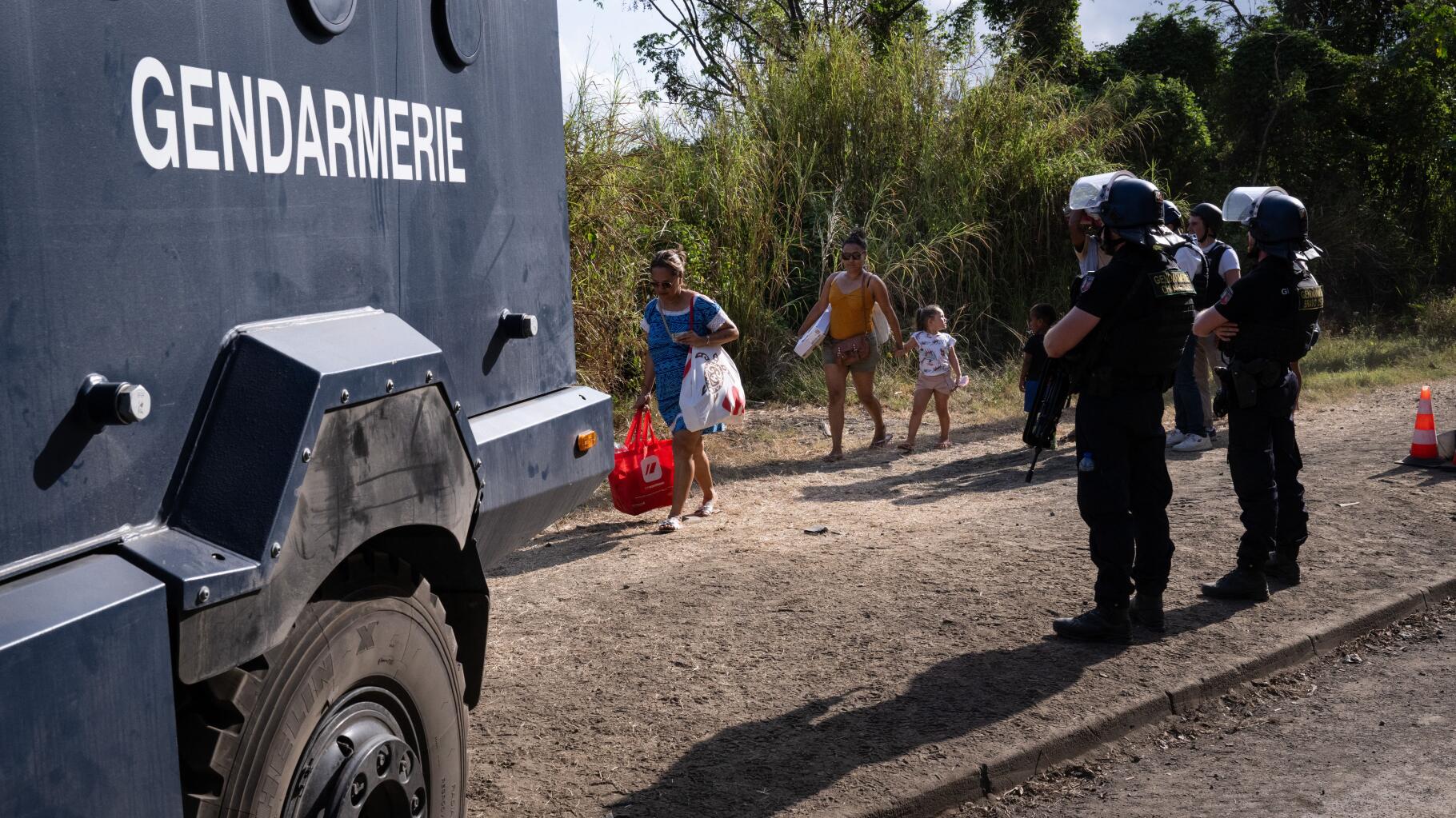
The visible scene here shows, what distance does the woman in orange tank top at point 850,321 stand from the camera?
987 cm

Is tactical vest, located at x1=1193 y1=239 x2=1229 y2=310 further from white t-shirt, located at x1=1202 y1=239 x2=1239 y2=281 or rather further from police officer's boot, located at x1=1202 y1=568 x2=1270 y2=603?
police officer's boot, located at x1=1202 y1=568 x2=1270 y2=603

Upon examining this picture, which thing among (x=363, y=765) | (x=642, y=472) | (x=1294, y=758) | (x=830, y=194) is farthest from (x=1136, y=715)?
(x=830, y=194)

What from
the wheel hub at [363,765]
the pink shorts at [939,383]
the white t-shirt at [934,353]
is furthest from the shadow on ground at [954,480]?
the wheel hub at [363,765]

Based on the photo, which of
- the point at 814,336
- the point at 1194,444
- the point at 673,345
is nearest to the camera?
the point at 673,345

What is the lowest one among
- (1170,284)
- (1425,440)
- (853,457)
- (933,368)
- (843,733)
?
(843,733)

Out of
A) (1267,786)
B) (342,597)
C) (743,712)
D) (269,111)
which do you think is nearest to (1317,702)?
(1267,786)

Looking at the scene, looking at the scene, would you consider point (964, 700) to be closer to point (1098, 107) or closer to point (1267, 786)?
point (1267, 786)

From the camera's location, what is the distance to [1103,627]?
205 inches

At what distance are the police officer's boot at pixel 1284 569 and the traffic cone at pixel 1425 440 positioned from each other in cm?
323

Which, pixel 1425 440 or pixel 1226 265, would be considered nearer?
pixel 1425 440

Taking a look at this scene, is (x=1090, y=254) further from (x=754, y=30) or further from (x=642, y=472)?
(x=754, y=30)

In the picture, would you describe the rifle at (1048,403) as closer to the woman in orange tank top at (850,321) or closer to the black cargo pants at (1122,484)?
the black cargo pants at (1122,484)

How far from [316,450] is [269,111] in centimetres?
67

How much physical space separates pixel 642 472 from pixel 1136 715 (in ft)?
12.4
